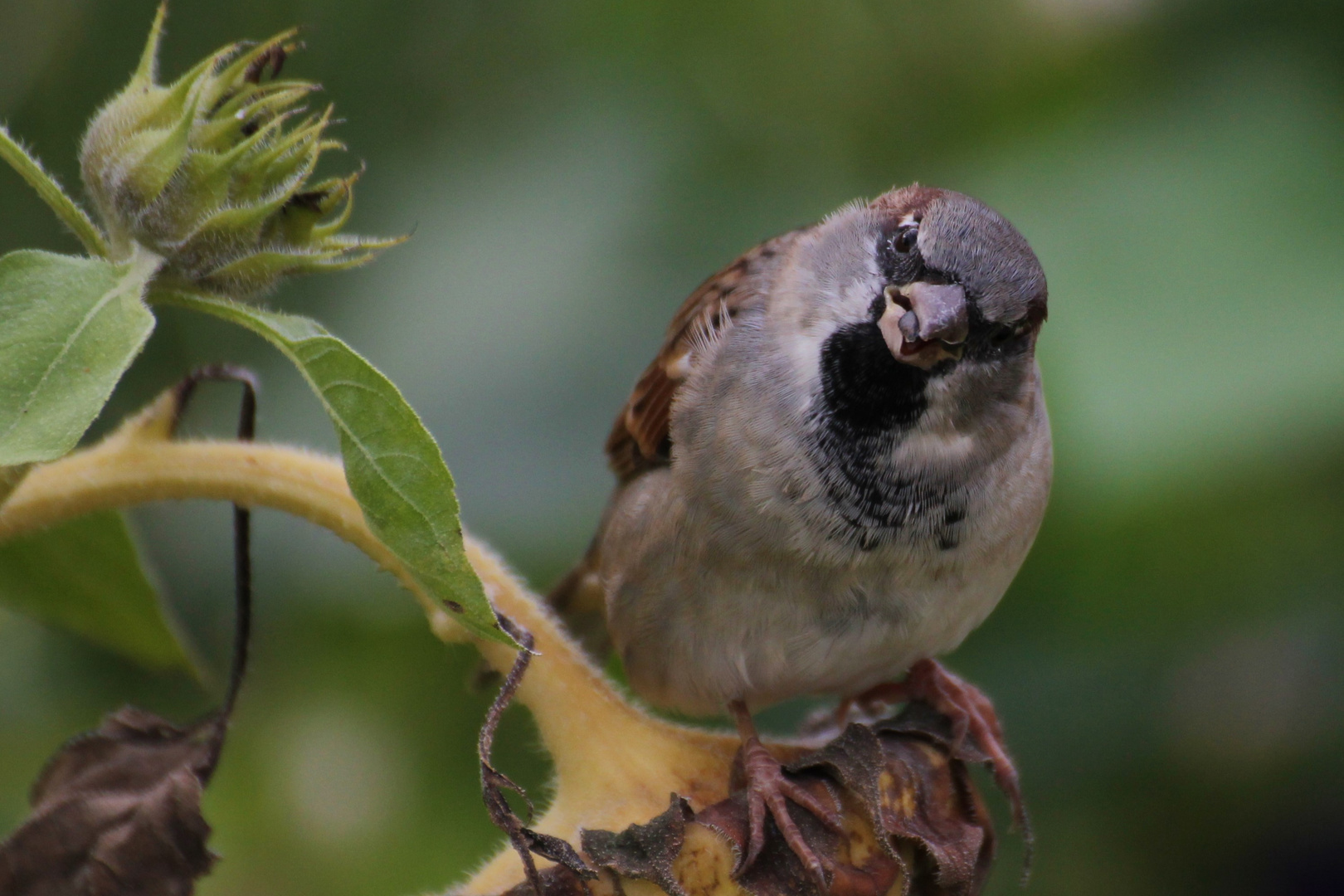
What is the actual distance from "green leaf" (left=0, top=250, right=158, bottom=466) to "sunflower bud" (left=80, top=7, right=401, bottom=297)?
6 cm

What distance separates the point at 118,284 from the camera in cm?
92

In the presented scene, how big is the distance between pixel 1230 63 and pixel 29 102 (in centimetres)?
215

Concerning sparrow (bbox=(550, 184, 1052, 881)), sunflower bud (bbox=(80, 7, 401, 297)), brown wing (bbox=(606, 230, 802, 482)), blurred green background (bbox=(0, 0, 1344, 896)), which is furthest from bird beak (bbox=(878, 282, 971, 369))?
blurred green background (bbox=(0, 0, 1344, 896))

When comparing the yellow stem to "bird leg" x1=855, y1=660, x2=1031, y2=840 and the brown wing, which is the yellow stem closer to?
"bird leg" x1=855, y1=660, x2=1031, y2=840

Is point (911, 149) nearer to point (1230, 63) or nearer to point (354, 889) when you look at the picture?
point (1230, 63)

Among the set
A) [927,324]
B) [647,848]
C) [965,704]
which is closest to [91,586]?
[647,848]

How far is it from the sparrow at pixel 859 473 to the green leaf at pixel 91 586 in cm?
58

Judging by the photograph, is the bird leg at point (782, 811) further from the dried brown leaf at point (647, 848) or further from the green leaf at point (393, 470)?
the green leaf at point (393, 470)

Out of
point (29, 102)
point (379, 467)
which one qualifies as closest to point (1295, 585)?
point (379, 467)

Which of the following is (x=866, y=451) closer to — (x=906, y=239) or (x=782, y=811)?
(x=906, y=239)

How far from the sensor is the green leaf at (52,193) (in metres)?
0.88

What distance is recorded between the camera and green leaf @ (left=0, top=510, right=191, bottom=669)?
1261mm

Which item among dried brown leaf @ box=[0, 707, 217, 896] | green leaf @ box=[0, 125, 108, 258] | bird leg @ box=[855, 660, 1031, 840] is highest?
green leaf @ box=[0, 125, 108, 258]

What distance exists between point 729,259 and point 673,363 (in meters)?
0.75
